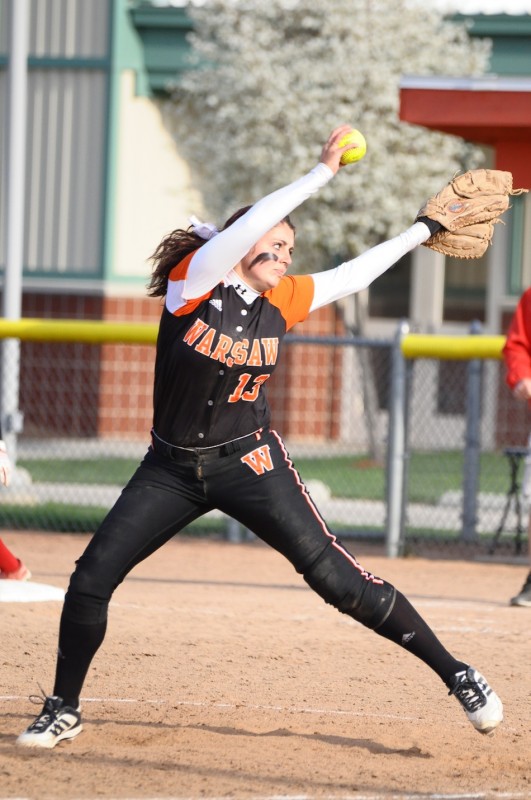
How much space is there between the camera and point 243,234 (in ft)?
15.9

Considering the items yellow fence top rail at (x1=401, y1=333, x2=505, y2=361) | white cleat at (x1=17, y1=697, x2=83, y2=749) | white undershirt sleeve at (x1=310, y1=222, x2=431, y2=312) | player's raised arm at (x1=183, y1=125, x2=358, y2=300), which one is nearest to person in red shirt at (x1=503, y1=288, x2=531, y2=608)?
yellow fence top rail at (x1=401, y1=333, x2=505, y2=361)

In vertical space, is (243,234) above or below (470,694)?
above

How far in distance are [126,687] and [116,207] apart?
14644 mm

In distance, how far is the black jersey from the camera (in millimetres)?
5031

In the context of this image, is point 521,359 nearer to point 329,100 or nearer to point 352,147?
point 352,147

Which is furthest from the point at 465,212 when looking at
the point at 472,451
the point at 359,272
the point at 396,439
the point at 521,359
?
the point at 472,451

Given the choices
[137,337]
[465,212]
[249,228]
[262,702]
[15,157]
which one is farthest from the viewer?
[15,157]

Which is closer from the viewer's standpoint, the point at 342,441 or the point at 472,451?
the point at 472,451

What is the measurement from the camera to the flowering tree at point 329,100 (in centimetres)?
1775

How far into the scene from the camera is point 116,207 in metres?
20.3

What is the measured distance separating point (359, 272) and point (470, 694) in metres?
1.56

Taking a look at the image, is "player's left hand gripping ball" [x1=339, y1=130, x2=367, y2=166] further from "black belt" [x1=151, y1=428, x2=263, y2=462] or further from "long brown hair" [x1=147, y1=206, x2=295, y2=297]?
"black belt" [x1=151, y1=428, x2=263, y2=462]

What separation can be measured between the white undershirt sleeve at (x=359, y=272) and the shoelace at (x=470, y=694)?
Result: 1460mm

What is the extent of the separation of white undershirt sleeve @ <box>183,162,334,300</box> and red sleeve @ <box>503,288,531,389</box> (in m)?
3.92
